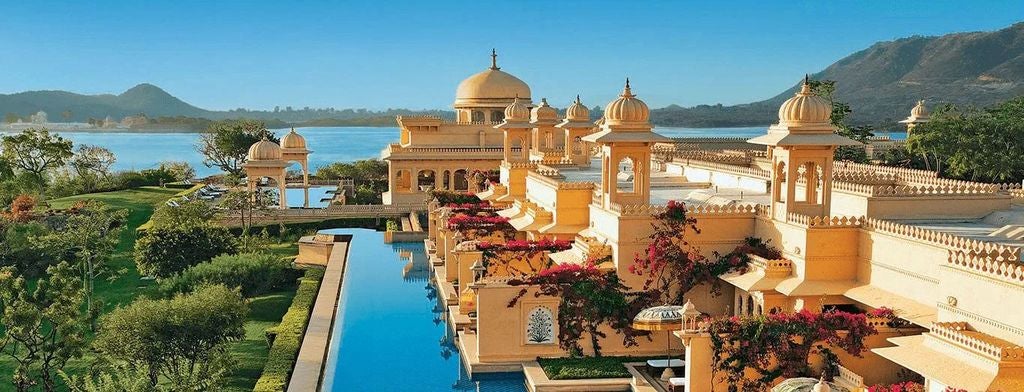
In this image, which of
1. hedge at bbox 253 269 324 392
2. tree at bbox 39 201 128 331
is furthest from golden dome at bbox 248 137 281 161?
hedge at bbox 253 269 324 392

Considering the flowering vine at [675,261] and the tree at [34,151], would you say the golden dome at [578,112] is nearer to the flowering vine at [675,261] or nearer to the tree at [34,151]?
the flowering vine at [675,261]

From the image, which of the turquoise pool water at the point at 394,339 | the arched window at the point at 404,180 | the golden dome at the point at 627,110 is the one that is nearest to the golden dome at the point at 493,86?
the arched window at the point at 404,180

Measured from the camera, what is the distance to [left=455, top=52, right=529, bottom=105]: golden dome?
1651 inches

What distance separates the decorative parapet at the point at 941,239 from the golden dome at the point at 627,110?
474 cm

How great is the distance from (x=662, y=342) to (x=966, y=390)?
6.45 metres

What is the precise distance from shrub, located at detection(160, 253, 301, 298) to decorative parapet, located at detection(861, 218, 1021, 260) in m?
13.5

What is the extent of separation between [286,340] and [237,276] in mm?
5121

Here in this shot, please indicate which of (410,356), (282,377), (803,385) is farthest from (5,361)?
(803,385)

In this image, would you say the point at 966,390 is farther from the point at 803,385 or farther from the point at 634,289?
the point at 634,289

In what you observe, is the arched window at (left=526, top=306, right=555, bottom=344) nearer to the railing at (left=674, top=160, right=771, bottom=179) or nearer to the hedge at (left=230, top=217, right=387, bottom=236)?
the railing at (left=674, top=160, right=771, bottom=179)

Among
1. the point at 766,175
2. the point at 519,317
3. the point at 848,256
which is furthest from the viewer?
the point at 766,175

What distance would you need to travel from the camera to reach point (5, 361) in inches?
650

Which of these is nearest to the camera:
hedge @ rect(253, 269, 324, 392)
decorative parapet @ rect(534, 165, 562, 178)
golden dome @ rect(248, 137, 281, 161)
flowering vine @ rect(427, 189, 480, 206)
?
hedge @ rect(253, 269, 324, 392)

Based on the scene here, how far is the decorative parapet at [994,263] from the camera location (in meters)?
10.4
